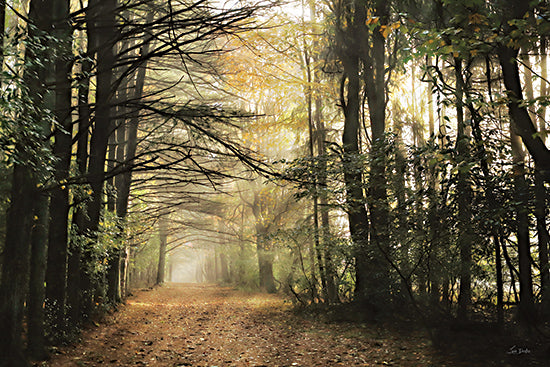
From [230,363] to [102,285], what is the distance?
6.10 meters

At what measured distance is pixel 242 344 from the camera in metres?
8.43

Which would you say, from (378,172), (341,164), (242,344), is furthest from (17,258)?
(378,172)

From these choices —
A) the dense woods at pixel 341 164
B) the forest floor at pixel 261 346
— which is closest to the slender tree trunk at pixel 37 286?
the dense woods at pixel 341 164

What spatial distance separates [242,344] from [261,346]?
477mm

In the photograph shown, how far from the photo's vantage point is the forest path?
22.0ft

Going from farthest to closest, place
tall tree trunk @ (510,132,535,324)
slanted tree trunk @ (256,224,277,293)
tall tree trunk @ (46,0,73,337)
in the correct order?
slanted tree trunk @ (256,224,277,293) < tall tree trunk @ (46,0,73,337) < tall tree trunk @ (510,132,535,324)

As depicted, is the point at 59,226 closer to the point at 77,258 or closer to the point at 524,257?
the point at 77,258

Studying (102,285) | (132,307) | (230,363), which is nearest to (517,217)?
(230,363)

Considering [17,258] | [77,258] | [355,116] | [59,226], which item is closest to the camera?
[17,258]

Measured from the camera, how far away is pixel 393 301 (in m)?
9.61
